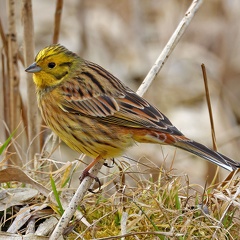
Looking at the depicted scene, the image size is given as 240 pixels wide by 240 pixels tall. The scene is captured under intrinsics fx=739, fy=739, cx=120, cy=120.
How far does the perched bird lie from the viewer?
4.05m

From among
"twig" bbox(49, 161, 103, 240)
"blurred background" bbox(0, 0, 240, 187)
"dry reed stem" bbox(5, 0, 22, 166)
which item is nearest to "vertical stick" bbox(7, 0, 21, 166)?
"dry reed stem" bbox(5, 0, 22, 166)

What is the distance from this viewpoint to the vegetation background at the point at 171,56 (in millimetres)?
7277

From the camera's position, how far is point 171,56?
8188 mm

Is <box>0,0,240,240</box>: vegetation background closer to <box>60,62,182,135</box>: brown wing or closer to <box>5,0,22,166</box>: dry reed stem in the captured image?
<box>5,0,22,166</box>: dry reed stem

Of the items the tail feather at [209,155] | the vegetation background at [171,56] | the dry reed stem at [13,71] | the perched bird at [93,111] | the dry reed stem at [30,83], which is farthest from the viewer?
the vegetation background at [171,56]

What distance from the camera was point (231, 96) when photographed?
25.4ft

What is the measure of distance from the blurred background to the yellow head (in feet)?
8.40

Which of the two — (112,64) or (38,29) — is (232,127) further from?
(38,29)

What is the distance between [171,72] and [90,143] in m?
4.67

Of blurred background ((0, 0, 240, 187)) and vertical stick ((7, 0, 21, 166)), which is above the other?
vertical stick ((7, 0, 21, 166))

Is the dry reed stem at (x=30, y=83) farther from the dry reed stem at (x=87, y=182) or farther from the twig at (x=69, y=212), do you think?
the twig at (x=69, y=212)

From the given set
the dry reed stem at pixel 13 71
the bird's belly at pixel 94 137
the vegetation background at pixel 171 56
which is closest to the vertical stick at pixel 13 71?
the dry reed stem at pixel 13 71

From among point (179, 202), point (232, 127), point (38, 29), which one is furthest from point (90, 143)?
point (38, 29)

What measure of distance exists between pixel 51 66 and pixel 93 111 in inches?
15.4
